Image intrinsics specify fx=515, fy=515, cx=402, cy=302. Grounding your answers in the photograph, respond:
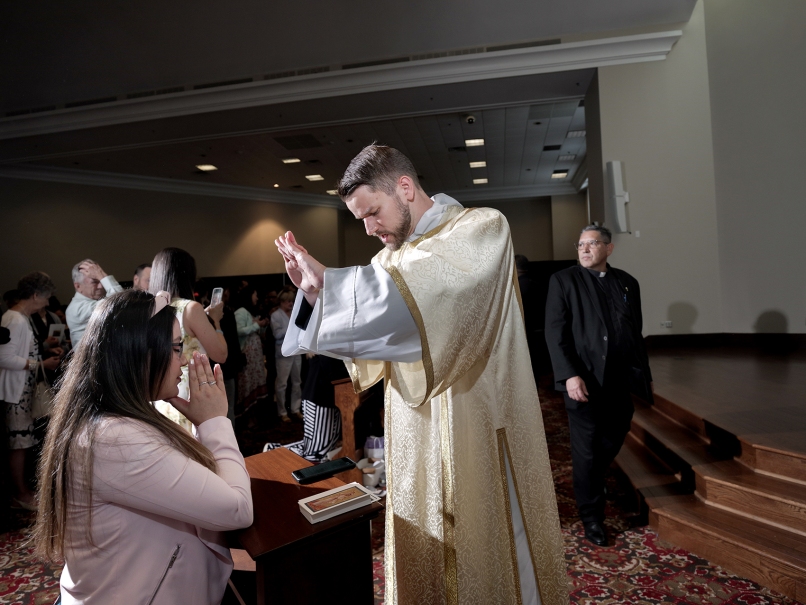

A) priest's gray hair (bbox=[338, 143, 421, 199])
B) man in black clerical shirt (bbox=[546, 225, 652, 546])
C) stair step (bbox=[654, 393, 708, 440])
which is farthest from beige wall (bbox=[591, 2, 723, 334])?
priest's gray hair (bbox=[338, 143, 421, 199])

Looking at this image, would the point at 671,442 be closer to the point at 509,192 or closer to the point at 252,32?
the point at 252,32

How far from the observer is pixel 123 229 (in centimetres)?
1145

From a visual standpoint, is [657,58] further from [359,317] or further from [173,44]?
[359,317]

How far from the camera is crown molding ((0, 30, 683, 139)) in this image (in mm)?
6219

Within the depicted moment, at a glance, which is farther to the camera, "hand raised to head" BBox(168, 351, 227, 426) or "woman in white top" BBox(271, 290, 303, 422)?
"woman in white top" BBox(271, 290, 303, 422)

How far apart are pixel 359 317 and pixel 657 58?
6825mm

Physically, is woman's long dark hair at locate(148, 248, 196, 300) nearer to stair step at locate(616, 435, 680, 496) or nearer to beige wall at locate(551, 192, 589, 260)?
stair step at locate(616, 435, 680, 496)

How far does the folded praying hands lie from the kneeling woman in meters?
0.40

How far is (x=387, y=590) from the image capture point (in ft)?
5.11

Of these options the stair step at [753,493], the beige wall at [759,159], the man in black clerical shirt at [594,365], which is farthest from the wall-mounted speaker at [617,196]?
the stair step at [753,493]

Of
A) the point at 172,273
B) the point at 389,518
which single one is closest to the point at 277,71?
the point at 172,273

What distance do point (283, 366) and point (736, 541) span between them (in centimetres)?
451

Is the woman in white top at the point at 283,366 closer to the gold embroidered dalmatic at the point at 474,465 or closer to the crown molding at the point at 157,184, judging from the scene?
the gold embroidered dalmatic at the point at 474,465

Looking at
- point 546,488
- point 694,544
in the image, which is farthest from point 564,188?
point 546,488
